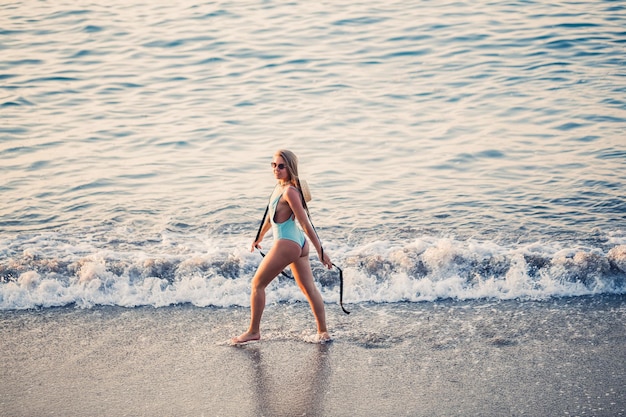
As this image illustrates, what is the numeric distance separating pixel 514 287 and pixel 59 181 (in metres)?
7.15

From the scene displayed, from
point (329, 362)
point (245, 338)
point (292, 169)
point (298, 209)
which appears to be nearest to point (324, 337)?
point (329, 362)

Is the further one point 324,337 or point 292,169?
point 324,337

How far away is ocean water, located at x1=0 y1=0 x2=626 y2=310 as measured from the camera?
24.5 ft

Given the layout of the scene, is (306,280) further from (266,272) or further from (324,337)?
(324,337)

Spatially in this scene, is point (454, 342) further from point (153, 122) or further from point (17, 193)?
point (153, 122)

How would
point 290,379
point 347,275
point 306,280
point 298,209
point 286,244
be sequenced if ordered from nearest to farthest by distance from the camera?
1. point 290,379
2. point 298,209
3. point 286,244
4. point 306,280
5. point 347,275

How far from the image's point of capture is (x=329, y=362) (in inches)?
219

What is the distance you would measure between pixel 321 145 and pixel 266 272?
22.5 feet

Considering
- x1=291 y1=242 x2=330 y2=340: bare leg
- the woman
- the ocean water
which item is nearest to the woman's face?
the woman

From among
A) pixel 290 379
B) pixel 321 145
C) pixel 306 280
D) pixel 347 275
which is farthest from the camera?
pixel 321 145

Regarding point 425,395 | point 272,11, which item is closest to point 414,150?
point 425,395

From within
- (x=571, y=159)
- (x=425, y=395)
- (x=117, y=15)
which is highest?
(x=117, y=15)

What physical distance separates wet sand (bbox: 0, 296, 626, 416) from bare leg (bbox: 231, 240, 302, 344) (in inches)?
4.6

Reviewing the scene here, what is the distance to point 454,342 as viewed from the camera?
5.83m
